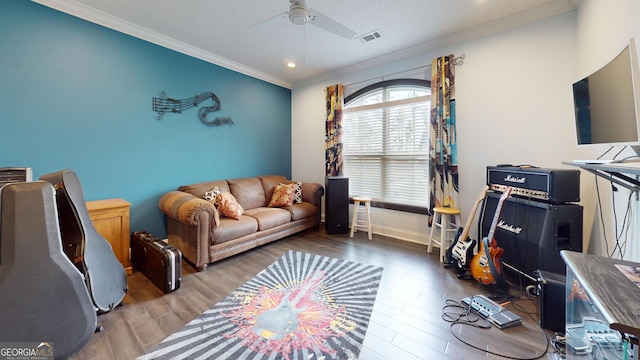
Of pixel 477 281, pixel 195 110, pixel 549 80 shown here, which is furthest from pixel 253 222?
pixel 549 80

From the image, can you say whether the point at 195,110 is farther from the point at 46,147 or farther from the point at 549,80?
the point at 549,80

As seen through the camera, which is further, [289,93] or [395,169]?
[289,93]

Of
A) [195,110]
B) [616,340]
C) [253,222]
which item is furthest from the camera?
[195,110]

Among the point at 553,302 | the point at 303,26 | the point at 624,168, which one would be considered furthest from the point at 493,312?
the point at 303,26

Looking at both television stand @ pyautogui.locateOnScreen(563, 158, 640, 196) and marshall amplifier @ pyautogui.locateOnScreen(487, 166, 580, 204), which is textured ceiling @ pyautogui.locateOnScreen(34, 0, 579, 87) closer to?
marshall amplifier @ pyautogui.locateOnScreen(487, 166, 580, 204)

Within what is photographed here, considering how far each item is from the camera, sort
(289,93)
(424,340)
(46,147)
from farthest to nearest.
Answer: (289,93), (46,147), (424,340)

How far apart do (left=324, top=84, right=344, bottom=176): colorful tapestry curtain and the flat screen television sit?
2.92 meters

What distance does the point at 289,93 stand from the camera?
4.89m

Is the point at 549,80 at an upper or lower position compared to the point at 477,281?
upper

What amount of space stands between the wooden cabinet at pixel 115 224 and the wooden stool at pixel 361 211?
287cm

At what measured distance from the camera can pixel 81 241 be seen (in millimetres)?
1691

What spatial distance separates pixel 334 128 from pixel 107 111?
305 centimetres

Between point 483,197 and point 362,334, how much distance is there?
198 cm

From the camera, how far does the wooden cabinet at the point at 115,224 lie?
2.31 metres
